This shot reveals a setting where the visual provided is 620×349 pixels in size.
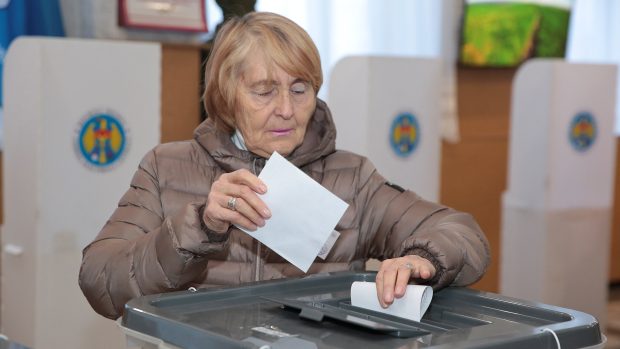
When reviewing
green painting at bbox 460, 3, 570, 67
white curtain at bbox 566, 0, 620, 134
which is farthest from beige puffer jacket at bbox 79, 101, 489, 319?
white curtain at bbox 566, 0, 620, 134

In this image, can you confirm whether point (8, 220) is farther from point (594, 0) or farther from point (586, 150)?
point (594, 0)

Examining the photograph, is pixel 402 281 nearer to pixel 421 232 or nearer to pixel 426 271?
pixel 426 271

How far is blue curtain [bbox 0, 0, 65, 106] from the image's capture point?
Answer: 360 cm

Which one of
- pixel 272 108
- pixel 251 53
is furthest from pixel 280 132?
pixel 251 53

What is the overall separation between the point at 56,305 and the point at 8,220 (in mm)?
Result: 373

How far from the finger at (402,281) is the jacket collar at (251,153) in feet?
1.46

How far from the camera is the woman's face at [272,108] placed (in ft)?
5.56

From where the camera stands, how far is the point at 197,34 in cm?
397

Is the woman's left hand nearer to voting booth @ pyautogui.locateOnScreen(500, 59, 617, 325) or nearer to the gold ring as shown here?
Result: the gold ring

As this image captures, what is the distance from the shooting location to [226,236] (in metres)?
1.46

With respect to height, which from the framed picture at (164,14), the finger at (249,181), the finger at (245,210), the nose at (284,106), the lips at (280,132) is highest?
the framed picture at (164,14)

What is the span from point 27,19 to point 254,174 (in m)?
2.31

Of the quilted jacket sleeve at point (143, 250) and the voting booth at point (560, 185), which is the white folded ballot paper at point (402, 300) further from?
the voting booth at point (560, 185)

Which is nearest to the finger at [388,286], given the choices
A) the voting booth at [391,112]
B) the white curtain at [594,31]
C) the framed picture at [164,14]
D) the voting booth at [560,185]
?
the voting booth at [391,112]
